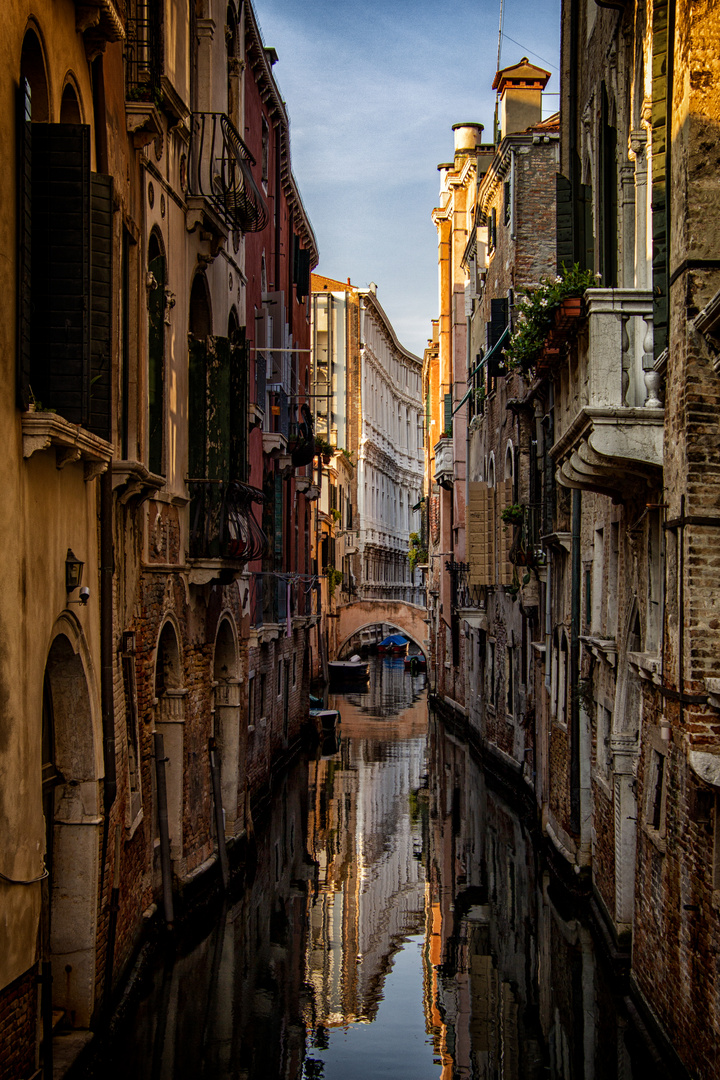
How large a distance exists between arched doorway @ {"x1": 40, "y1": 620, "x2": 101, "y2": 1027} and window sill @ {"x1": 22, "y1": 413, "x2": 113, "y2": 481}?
46.3 inches

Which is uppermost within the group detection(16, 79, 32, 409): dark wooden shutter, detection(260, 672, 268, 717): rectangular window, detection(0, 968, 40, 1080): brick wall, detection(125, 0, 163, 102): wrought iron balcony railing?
detection(125, 0, 163, 102): wrought iron balcony railing

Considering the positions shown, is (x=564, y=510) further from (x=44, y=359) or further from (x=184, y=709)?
(x=44, y=359)

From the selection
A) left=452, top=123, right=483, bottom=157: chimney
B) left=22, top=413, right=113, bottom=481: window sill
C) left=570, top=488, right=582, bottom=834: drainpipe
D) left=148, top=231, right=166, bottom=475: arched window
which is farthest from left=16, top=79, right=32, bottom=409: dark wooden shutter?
left=452, top=123, right=483, bottom=157: chimney

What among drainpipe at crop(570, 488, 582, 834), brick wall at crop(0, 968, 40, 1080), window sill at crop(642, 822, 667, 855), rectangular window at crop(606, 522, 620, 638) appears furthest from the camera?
drainpipe at crop(570, 488, 582, 834)

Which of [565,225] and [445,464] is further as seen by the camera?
[445,464]

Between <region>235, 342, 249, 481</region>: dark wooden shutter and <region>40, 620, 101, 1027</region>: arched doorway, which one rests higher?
<region>235, 342, 249, 481</region>: dark wooden shutter

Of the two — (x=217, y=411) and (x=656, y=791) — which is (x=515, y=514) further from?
(x=656, y=791)

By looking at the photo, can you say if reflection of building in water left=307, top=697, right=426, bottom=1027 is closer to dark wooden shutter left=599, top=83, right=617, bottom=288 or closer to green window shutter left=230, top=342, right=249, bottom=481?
green window shutter left=230, top=342, right=249, bottom=481

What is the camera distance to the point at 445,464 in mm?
35281

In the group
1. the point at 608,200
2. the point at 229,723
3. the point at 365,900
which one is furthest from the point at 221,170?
the point at 365,900

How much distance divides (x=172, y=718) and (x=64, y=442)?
19.9ft

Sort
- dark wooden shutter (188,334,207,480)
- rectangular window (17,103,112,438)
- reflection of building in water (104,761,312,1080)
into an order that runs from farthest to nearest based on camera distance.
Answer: dark wooden shutter (188,334,207,480) → reflection of building in water (104,761,312,1080) → rectangular window (17,103,112,438)

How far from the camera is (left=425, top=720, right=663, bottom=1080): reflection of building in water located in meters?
9.39

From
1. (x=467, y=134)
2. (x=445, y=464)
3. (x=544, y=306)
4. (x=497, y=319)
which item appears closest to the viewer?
(x=544, y=306)
